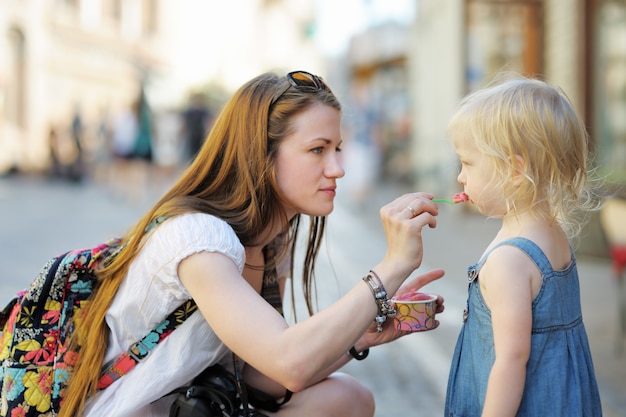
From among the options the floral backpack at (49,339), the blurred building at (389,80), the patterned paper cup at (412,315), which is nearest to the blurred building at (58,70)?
the blurred building at (389,80)

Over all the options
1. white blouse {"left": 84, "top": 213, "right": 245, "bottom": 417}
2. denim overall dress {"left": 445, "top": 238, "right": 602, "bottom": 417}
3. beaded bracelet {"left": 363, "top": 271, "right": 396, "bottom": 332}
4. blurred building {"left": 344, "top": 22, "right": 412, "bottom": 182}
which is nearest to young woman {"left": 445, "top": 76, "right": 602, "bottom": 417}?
denim overall dress {"left": 445, "top": 238, "right": 602, "bottom": 417}

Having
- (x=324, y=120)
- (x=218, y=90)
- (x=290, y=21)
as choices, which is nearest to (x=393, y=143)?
(x=218, y=90)

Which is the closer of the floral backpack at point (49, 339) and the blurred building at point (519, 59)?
the floral backpack at point (49, 339)

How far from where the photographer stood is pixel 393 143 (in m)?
25.0

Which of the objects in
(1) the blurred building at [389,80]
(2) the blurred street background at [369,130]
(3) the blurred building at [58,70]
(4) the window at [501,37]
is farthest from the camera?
(1) the blurred building at [389,80]

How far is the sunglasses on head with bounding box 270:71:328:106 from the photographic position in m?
2.45

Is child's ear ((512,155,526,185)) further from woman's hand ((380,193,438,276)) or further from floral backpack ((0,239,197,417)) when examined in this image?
floral backpack ((0,239,197,417))

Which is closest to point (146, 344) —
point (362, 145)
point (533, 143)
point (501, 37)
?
point (533, 143)

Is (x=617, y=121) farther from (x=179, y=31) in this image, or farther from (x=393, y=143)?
(x=179, y=31)

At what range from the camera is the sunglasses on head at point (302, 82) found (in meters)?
2.45

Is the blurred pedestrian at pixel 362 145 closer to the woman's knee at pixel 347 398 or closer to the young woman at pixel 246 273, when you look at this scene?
the woman's knee at pixel 347 398

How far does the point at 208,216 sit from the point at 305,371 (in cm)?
49

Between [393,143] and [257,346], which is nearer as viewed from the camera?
[257,346]

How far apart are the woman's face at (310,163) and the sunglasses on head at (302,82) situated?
0.26 ft
